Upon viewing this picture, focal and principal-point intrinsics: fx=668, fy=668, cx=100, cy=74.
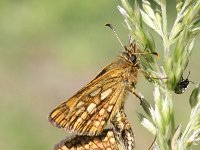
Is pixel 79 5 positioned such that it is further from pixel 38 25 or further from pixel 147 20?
pixel 147 20

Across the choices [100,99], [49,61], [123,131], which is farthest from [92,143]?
[49,61]

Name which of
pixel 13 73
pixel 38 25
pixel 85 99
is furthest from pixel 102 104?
pixel 38 25

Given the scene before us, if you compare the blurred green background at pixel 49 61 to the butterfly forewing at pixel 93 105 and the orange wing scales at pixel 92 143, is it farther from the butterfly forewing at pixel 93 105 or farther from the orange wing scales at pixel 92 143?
the orange wing scales at pixel 92 143

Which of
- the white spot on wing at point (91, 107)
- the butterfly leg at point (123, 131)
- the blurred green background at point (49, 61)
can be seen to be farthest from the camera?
the blurred green background at point (49, 61)

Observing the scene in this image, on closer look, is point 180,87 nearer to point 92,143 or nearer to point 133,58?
point 133,58

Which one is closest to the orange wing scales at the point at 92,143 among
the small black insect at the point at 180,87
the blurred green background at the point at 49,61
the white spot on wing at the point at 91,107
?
the white spot on wing at the point at 91,107

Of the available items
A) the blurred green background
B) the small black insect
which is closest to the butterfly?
the small black insect

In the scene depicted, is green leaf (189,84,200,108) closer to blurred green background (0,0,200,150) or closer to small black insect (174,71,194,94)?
small black insect (174,71,194,94)
